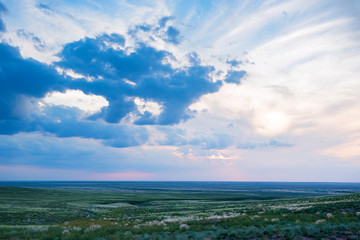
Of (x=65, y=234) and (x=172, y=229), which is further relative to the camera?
(x=172, y=229)

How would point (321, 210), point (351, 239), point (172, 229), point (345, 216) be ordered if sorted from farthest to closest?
point (321, 210) < point (345, 216) < point (172, 229) < point (351, 239)

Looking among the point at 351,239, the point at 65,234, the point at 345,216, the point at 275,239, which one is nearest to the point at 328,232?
the point at 351,239

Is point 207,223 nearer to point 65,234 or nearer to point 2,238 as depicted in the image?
point 65,234

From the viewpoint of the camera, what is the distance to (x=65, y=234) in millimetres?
16094

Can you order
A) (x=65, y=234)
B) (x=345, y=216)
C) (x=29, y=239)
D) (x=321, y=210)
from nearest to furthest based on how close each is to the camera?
(x=29, y=239), (x=65, y=234), (x=345, y=216), (x=321, y=210)

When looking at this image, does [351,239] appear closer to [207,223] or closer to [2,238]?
[207,223]

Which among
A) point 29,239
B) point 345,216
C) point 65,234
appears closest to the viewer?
point 29,239

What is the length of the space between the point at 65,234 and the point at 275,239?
1285 cm

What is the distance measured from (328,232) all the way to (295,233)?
2.10 meters

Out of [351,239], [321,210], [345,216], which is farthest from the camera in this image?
[321,210]

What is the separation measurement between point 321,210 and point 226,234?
14931 millimetres

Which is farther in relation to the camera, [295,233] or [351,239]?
[295,233]

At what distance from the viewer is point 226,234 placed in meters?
15.3

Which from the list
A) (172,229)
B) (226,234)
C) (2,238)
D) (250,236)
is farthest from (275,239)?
(2,238)
